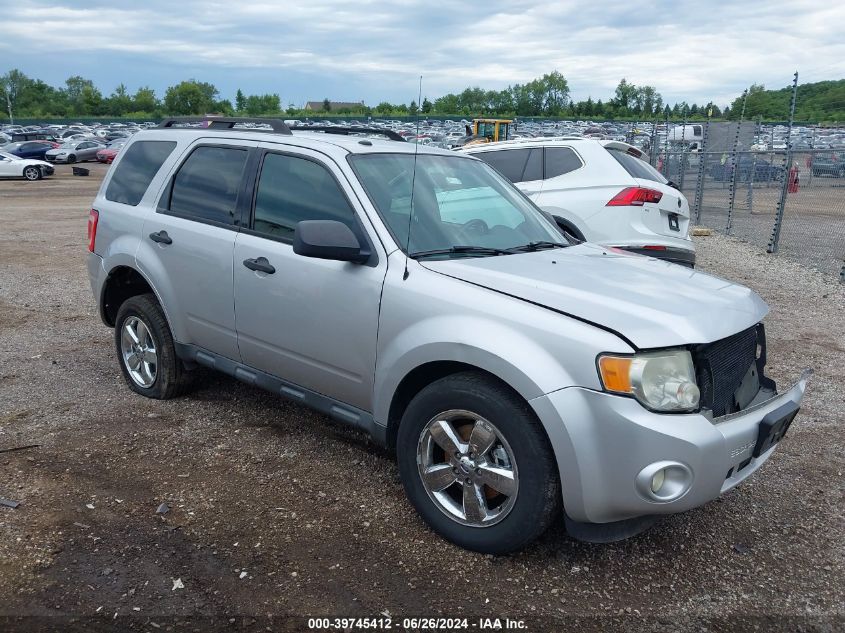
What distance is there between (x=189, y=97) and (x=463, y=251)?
127148mm

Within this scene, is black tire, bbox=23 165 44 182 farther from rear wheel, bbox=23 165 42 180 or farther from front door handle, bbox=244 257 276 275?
front door handle, bbox=244 257 276 275

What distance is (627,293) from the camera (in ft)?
11.0

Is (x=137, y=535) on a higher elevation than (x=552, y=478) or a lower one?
lower

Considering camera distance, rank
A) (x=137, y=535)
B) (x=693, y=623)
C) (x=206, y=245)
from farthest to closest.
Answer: (x=206, y=245)
(x=137, y=535)
(x=693, y=623)

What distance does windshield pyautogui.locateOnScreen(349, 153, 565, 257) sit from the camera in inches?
154

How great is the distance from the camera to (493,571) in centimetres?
331

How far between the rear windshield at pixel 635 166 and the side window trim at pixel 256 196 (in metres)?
5.28

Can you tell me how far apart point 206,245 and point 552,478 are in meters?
2.62

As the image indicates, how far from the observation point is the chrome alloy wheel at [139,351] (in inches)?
207

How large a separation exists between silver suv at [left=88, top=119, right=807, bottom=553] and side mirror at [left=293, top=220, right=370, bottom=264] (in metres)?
0.01

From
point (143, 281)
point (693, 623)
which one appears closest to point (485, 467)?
point (693, 623)

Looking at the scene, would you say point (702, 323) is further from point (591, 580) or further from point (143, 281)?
point (143, 281)

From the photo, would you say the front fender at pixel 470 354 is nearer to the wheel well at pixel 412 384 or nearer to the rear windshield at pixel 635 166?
the wheel well at pixel 412 384

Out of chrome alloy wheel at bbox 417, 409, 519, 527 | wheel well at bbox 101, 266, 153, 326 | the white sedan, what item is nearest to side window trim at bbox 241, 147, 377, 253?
chrome alloy wheel at bbox 417, 409, 519, 527
